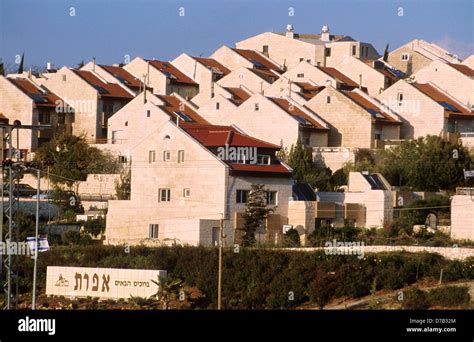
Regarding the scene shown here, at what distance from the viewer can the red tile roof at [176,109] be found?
46156 millimetres

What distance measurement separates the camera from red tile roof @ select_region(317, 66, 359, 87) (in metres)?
52.0

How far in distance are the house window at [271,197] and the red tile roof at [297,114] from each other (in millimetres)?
8685

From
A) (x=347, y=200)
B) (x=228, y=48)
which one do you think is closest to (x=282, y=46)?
(x=228, y=48)

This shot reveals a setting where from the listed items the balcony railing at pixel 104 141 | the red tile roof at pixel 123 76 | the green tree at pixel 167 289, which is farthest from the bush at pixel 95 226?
the red tile roof at pixel 123 76

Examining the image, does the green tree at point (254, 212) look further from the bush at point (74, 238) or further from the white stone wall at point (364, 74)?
the white stone wall at point (364, 74)

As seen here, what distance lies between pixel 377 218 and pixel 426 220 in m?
1.49

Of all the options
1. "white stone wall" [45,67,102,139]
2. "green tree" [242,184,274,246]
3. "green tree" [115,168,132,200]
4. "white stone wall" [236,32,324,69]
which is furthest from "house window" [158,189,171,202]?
"white stone wall" [236,32,324,69]

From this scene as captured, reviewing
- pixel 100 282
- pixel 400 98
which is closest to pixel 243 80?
pixel 400 98

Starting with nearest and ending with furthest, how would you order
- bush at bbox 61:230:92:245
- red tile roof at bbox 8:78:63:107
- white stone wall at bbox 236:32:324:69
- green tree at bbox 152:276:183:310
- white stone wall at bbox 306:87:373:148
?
green tree at bbox 152:276:183:310 → bush at bbox 61:230:92:245 → white stone wall at bbox 306:87:373:148 → red tile roof at bbox 8:78:63:107 → white stone wall at bbox 236:32:324:69

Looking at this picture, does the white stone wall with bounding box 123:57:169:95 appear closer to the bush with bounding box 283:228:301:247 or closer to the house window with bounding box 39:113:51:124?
the house window with bounding box 39:113:51:124

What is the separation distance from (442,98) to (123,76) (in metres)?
13.3

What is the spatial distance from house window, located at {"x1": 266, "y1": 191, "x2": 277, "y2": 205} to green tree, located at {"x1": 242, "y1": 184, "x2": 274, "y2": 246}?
137 millimetres
